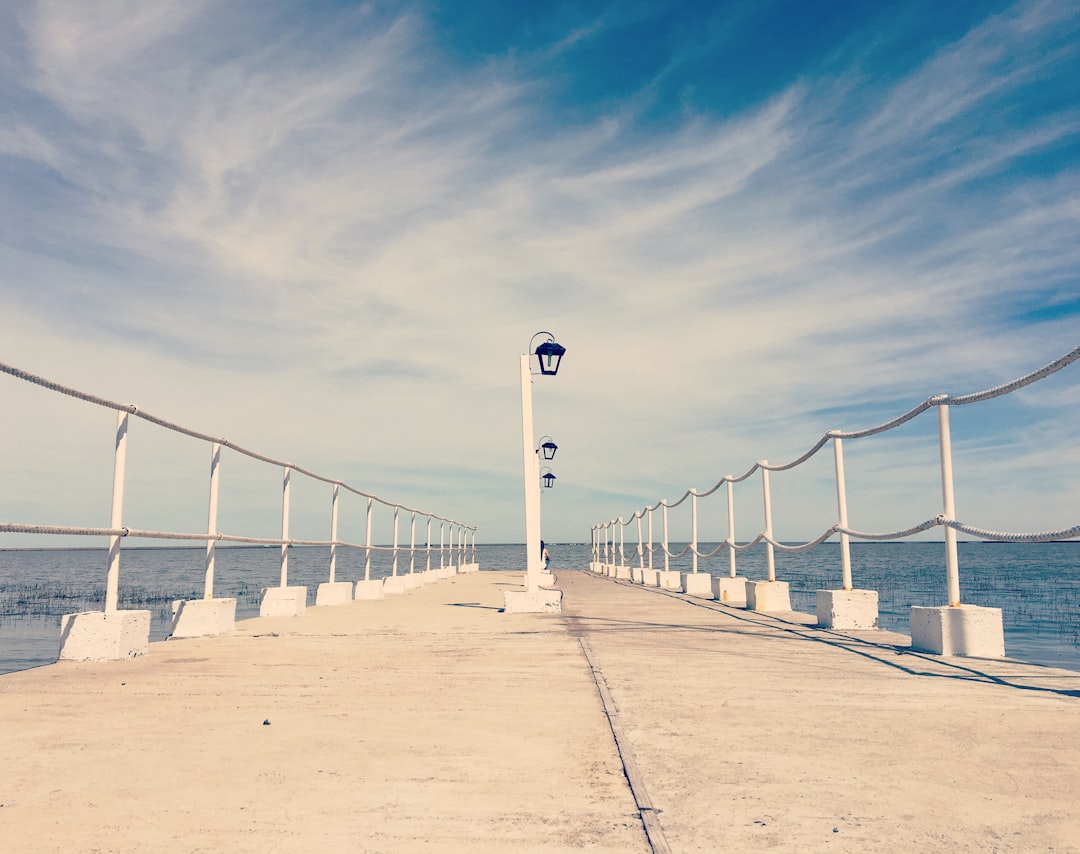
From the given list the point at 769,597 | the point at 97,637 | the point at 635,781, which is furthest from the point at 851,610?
the point at 97,637

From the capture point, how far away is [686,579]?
52.9 feet

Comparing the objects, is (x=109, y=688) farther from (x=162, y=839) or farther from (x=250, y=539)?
(x=250, y=539)

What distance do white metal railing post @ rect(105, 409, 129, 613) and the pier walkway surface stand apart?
51 centimetres

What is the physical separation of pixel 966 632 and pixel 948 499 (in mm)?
942

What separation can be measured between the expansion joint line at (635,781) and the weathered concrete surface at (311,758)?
0.04 meters

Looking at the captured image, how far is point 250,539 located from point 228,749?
4.55m

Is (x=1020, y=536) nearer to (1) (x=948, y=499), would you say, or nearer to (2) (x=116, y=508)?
(1) (x=948, y=499)

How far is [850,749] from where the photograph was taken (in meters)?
3.13

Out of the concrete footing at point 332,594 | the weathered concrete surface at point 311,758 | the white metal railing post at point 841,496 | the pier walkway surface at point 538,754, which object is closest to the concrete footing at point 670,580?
the concrete footing at point 332,594

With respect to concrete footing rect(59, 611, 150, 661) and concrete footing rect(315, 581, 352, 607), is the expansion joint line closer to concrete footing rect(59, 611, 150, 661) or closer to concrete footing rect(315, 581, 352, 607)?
concrete footing rect(59, 611, 150, 661)

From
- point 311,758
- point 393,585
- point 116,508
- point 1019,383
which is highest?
point 1019,383

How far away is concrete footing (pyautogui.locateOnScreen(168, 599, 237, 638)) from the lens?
6.77 meters

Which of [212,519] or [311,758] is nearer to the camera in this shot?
[311,758]

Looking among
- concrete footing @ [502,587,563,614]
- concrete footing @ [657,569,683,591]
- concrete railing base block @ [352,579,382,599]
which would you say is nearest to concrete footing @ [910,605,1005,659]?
concrete footing @ [502,587,563,614]
